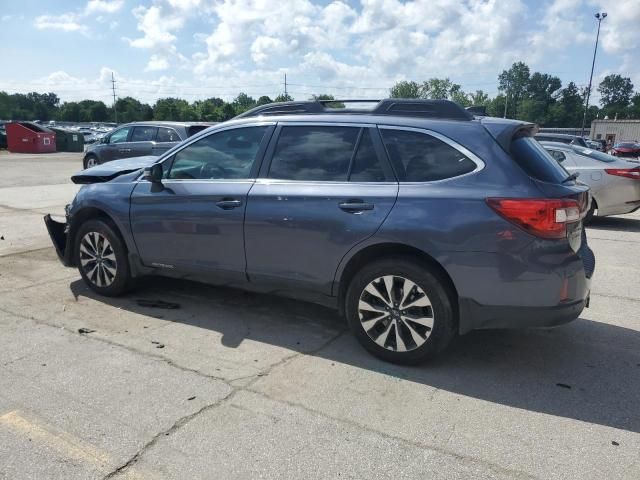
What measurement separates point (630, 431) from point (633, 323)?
209cm

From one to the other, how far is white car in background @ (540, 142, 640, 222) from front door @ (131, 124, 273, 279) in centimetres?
701

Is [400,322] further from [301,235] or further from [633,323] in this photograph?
[633,323]

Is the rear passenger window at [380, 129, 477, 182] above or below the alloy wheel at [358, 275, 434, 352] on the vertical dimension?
above

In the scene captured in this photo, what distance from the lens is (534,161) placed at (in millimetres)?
3643

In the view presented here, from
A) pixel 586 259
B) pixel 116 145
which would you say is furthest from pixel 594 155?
pixel 116 145

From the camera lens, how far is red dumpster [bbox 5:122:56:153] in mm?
31391

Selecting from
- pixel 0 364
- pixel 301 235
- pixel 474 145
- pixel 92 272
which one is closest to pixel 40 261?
pixel 92 272

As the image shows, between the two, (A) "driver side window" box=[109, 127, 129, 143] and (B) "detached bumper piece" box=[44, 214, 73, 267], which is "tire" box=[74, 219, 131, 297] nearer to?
(B) "detached bumper piece" box=[44, 214, 73, 267]

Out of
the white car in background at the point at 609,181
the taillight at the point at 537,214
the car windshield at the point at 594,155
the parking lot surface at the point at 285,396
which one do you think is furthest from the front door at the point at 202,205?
the car windshield at the point at 594,155

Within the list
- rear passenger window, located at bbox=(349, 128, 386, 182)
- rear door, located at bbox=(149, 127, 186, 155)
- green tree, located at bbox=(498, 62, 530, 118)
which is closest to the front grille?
rear passenger window, located at bbox=(349, 128, 386, 182)

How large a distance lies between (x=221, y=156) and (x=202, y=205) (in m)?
0.46

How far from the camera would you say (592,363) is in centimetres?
391

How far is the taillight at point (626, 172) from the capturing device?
9578 mm

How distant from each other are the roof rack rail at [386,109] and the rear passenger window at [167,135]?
28.5 feet
